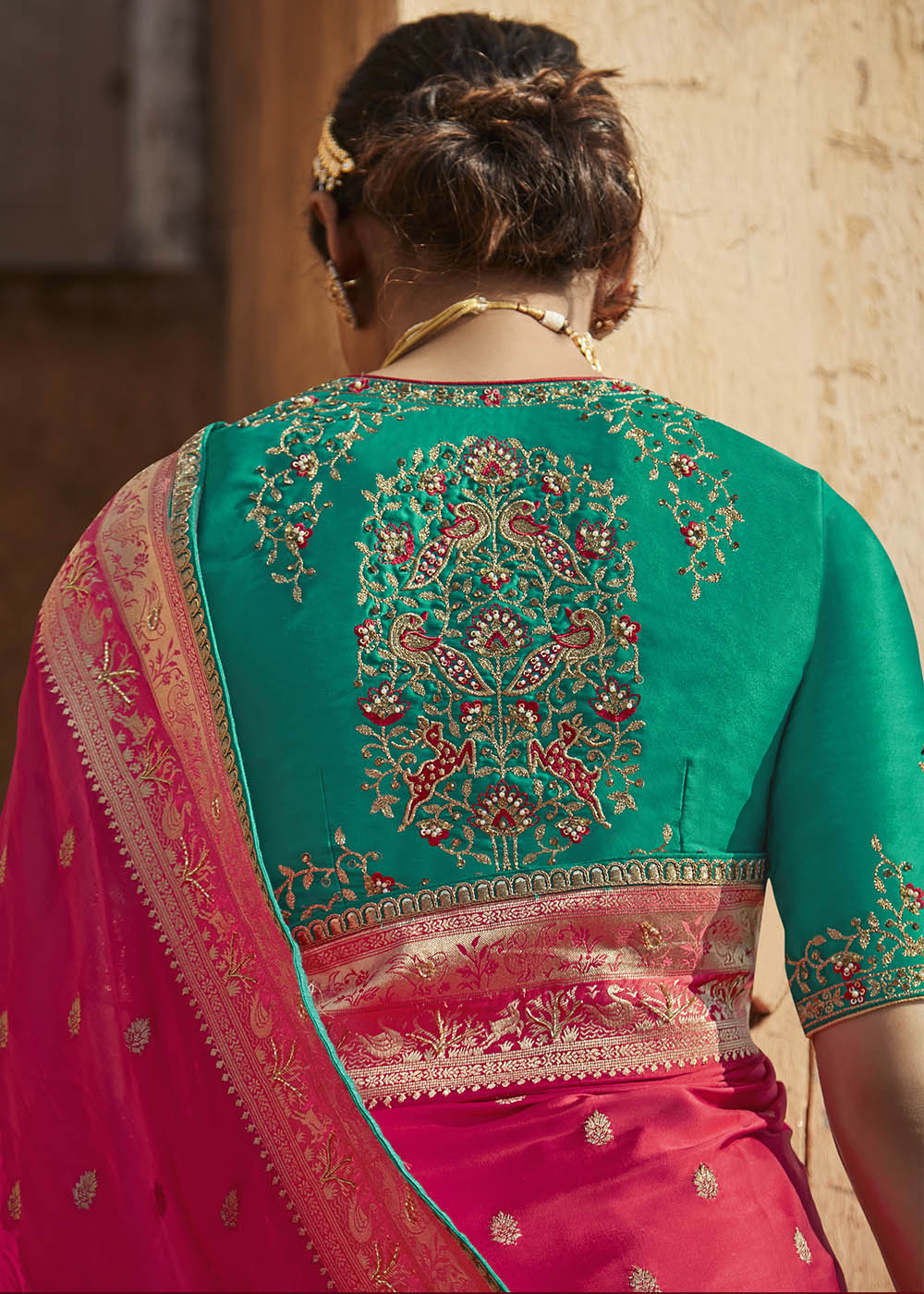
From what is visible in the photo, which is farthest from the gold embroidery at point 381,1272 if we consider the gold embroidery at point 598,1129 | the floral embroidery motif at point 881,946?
the floral embroidery motif at point 881,946

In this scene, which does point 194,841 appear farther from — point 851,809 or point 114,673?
point 851,809

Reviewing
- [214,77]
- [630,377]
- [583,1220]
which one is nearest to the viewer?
[583,1220]

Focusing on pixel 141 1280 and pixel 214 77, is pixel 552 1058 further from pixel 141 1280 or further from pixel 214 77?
pixel 214 77

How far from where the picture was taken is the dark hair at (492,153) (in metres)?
1.12

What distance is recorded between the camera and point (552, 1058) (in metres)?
0.92

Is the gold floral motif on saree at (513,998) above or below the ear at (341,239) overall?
below

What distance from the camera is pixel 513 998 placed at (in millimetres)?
934

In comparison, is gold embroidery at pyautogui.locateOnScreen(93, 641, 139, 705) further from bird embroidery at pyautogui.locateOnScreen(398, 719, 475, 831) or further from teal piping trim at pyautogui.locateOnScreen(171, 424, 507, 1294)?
bird embroidery at pyautogui.locateOnScreen(398, 719, 475, 831)

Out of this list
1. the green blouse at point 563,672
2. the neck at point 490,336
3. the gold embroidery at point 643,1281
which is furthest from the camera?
the neck at point 490,336

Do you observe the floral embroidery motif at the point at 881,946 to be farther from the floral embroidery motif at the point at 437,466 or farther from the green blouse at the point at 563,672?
the floral embroidery motif at the point at 437,466

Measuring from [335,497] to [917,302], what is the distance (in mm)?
1088

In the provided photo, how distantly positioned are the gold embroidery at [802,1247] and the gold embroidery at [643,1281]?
0.12 metres

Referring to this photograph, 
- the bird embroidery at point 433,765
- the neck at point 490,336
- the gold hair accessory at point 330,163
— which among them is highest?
the gold hair accessory at point 330,163

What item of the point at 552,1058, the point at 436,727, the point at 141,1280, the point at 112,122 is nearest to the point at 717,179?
the point at 436,727
